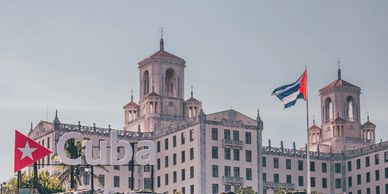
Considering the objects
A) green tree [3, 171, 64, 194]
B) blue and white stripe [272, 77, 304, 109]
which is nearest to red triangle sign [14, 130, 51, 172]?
green tree [3, 171, 64, 194]

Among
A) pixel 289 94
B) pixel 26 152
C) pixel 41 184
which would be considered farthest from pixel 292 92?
pixel 41 184

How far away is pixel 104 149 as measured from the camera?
148 m

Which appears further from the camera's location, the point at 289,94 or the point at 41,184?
the point at 41,184

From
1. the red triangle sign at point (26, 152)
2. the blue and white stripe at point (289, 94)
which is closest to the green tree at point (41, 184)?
the red triangle sign at point (26, 152)

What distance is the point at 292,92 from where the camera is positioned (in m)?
133

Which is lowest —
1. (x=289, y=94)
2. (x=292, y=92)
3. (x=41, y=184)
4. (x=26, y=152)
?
(x=41, y=184)

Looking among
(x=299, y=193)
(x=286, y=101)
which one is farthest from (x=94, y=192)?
(x=299, y=193)

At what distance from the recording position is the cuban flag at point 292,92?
433 ft

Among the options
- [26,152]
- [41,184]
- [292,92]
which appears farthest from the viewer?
[41,184]

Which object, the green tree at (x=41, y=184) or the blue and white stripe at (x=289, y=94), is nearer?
the blue and white stripe at (x=289, y=94)

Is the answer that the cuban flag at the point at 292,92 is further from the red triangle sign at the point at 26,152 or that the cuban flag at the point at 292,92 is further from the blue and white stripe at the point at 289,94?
the red triangle sign at the point at 26,152

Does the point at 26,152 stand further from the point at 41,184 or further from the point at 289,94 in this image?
the point at 41,184

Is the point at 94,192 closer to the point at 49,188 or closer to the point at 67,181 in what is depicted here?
the point at 49,188

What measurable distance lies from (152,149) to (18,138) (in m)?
16.5
